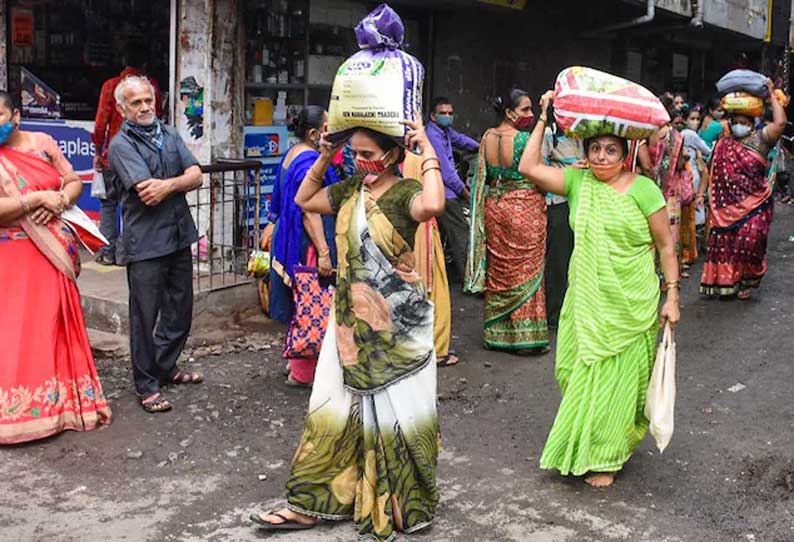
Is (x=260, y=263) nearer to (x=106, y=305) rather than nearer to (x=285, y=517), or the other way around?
(x=106, y=305)

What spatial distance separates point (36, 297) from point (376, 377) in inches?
83.4

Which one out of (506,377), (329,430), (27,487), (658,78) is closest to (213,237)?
(506,377)

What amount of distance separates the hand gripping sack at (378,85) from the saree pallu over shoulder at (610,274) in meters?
1.02

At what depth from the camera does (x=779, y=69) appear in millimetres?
18531

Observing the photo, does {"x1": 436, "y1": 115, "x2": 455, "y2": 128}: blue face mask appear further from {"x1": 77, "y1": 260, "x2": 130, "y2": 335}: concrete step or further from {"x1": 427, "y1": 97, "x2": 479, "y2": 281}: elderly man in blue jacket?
{"x1": 77, "y1": 260, "x2": 130, "y2": 335}: concrete step

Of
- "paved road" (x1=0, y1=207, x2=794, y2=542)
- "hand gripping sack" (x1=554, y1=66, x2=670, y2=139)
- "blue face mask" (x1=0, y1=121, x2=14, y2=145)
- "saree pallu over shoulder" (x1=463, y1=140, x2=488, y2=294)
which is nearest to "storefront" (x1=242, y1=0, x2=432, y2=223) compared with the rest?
"saree pallu over shoulder" (x1=463, y1=140, x2=488, y2=294)

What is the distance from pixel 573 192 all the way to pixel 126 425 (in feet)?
8.64

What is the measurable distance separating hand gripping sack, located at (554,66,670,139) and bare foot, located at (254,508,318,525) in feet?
6.58

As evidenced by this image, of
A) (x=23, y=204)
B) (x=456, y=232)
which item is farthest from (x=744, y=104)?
(x=23, y=204)

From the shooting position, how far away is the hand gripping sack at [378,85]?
3.84m

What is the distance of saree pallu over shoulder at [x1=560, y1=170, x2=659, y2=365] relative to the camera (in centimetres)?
443

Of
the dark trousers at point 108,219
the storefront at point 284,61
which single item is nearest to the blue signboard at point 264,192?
the storefront at point 284,61

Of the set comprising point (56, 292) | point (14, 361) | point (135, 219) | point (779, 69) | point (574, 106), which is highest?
point (779, 69)

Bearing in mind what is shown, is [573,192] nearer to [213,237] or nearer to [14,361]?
[14,361]
